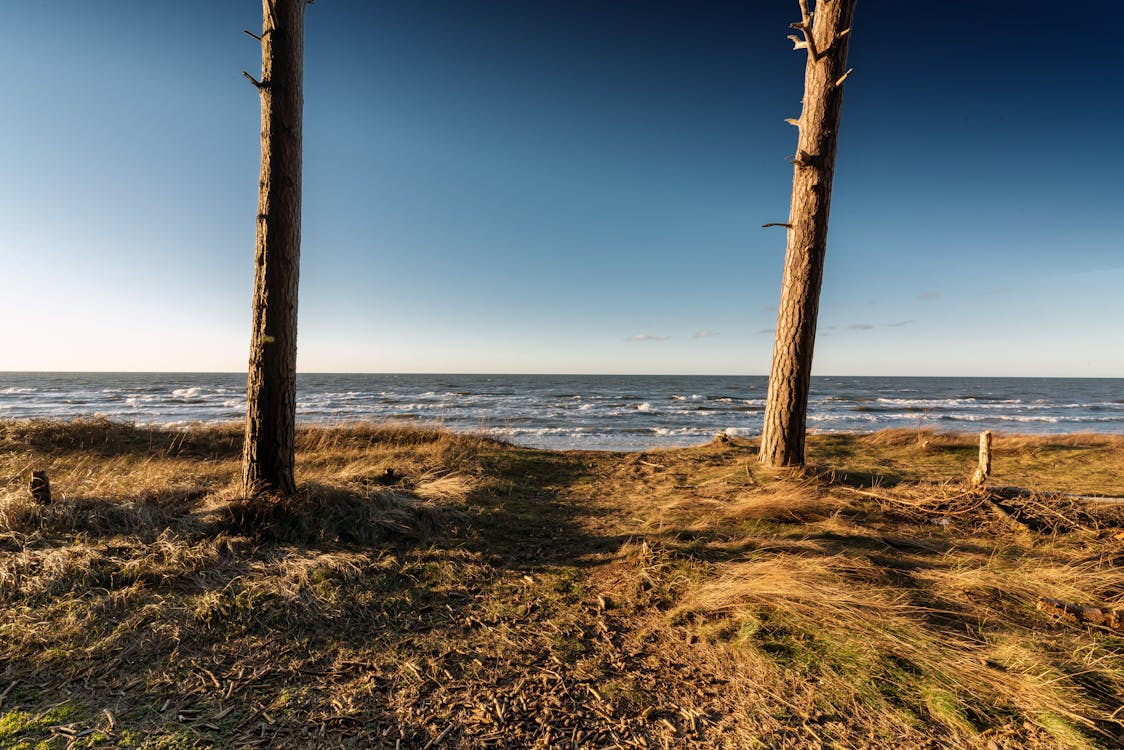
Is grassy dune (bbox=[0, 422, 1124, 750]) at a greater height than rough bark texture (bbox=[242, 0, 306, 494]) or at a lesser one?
lesser

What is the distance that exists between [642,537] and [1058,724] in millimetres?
2861

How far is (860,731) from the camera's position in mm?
2016

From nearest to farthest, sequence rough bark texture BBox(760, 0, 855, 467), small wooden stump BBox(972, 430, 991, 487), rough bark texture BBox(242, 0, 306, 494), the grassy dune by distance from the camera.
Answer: the grassy dune → rough bark texture BBox(242, 0, 306, 494) → small wooden stump BBox(972, 430, 991, 487) → rough bark texture BBox(760, 0, 855, 467)

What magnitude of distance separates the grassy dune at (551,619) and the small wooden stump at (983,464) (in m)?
0.48

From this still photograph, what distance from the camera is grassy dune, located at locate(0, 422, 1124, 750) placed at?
6.75 feet

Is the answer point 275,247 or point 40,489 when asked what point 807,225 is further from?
point 40,489

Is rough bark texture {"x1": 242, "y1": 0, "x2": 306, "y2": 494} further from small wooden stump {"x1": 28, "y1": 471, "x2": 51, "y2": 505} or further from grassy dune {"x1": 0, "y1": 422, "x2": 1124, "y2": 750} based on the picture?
small wooden stump {"x1": 28, "y1": 471, "x2": 51, "y2": 505}

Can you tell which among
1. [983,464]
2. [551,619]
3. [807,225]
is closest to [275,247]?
[551,619]

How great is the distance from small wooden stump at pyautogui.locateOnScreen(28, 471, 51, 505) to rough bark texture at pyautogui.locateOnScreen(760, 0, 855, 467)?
24.9ft

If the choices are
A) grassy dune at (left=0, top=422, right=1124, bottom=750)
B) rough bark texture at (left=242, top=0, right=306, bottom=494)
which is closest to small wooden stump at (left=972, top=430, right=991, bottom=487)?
grassy dune at (left=0, top=422, right=1124, bottom=750)

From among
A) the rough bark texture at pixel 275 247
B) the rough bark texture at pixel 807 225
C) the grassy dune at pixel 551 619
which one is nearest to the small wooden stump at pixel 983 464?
the grassy dune at pixel 551 619

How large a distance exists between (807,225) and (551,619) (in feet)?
18.7

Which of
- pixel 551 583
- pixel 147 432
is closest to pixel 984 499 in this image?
pixel 551 583

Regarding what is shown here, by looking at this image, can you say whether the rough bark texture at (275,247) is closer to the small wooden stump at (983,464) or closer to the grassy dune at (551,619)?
the grassy dune at (551,619)
